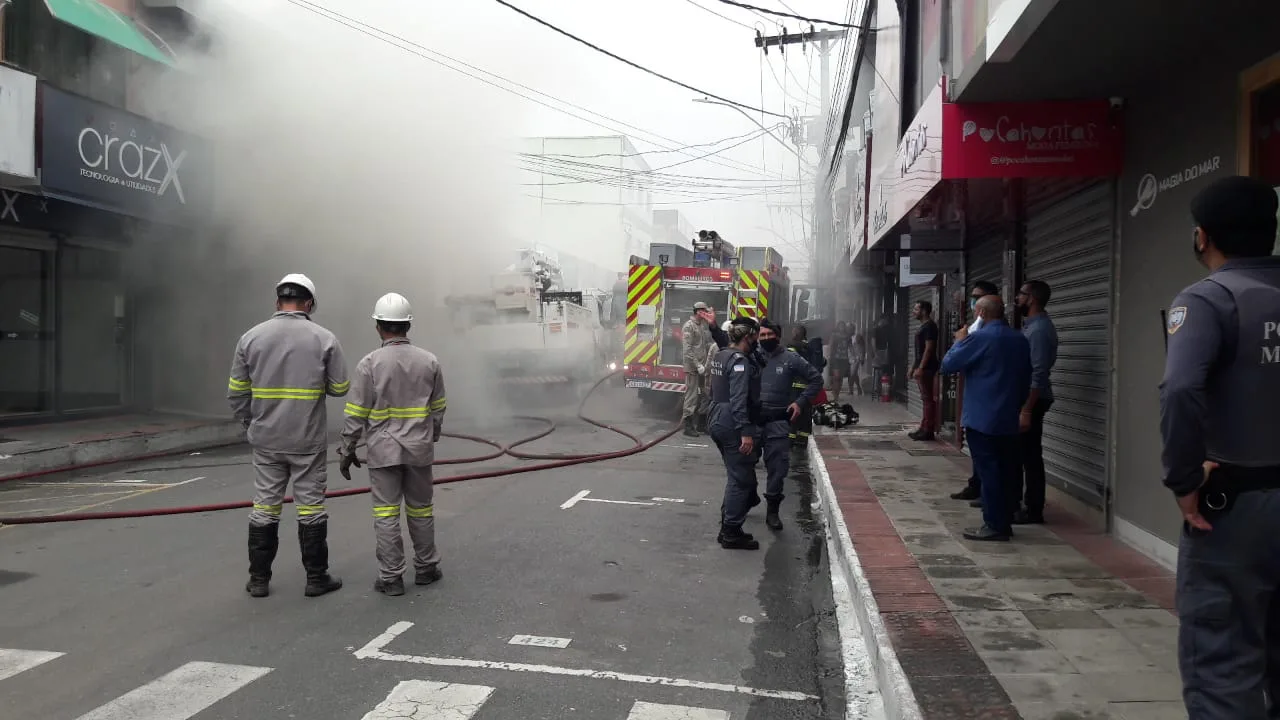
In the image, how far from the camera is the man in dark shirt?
10375mm

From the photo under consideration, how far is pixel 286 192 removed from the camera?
13352 millimetres

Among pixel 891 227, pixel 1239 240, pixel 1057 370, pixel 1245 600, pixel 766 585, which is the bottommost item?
pixel 766 585

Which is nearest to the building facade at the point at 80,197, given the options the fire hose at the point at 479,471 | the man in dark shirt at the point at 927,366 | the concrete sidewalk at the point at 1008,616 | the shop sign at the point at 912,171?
the fire hose at the point at 479,471

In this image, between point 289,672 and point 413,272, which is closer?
point 289,672

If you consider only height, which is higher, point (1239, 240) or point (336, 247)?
point (336, 247)

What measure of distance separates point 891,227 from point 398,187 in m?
9.08

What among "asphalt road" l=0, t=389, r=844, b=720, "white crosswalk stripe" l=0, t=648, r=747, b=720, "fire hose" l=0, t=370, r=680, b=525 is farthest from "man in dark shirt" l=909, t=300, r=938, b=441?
"white crosswalk stripe" l=0, t=648, r=747, b=720

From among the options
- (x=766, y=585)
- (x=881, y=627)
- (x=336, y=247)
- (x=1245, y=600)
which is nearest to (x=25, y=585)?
(x=766, y=585)

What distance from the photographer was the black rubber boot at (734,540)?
6227mm

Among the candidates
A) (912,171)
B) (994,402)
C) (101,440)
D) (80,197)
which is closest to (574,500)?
(994,402)

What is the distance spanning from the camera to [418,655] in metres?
4.02

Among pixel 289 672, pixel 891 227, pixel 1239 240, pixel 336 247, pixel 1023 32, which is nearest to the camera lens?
pixel 1239 240

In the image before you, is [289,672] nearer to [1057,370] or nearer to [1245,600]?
[1245,600]

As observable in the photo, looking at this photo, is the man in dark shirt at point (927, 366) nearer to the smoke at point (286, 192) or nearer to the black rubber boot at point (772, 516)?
the black rubber boot at point (772, 516)
